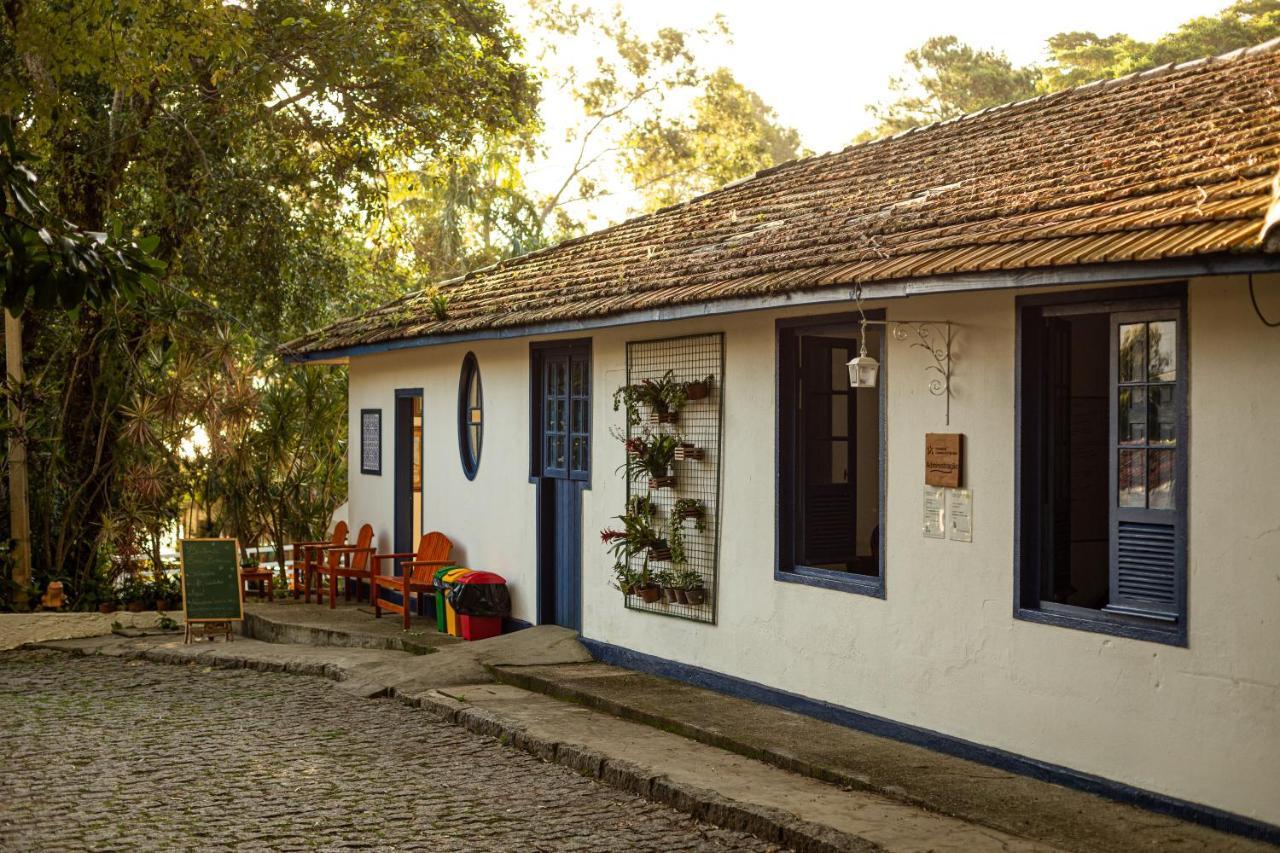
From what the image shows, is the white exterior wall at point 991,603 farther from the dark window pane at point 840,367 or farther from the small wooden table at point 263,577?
the small wooden table at point 263,577

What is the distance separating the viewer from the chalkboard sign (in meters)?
15.2

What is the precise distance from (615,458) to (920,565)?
3.59m

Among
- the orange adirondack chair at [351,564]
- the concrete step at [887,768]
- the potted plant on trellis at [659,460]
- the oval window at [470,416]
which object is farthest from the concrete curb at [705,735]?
the orange adirondack chair at [351,564]

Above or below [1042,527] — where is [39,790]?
below

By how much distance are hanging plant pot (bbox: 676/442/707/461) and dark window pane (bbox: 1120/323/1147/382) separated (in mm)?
3610

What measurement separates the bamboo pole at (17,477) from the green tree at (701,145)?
21916 mm

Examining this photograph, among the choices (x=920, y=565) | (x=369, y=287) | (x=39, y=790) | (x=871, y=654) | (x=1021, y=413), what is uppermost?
(x=369, y=287)

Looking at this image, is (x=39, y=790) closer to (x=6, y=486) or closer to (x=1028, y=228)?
(x=1028, y=228)

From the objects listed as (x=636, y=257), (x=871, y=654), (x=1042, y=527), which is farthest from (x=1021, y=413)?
(x=636, y=257)

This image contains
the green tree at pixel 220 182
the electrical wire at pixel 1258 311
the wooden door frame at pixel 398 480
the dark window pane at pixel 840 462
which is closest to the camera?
the electrical wire at pixel 1258 311

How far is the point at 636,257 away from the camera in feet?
38.4

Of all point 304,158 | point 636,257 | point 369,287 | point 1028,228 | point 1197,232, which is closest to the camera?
point 1197,232

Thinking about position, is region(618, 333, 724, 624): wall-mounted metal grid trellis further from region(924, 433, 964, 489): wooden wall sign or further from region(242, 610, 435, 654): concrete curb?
region(242, 610, 435, 654): concrete curb

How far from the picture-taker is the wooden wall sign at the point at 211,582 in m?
13.1
